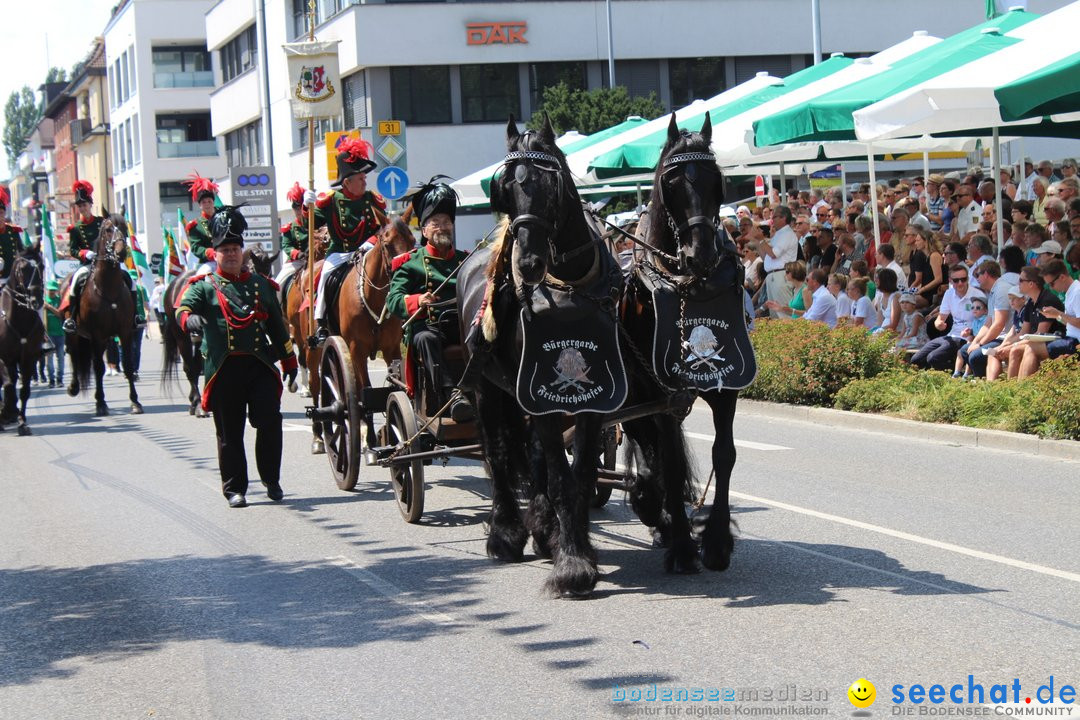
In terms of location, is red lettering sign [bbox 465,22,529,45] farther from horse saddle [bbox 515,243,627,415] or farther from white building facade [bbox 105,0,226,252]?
horse saddle [bbox 515,243,627,415]

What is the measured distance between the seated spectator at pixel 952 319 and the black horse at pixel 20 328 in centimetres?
1097

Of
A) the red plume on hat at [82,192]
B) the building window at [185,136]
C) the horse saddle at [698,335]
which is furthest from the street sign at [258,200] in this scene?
the building window at [185,136]

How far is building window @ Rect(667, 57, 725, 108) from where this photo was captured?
44000mm

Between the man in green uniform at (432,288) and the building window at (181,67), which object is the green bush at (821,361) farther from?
the building window at (181,67)

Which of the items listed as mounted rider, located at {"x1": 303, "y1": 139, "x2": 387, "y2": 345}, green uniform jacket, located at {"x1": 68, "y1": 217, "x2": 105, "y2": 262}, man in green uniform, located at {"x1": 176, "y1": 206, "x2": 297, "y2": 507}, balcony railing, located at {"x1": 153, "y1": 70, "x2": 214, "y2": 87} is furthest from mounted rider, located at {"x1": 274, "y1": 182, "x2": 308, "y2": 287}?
balcony railing, located at {"x1": 153, "y1": 70, "x2": 214, "y2": 87}

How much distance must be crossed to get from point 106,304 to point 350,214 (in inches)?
286

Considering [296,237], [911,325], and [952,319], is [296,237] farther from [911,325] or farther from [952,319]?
[952,319]

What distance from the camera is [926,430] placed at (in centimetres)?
1270

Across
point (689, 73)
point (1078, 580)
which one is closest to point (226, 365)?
point (1078, 580)

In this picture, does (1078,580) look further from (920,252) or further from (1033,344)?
(920,252)

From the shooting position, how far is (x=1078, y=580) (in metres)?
6.84

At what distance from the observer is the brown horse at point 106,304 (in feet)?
59.9

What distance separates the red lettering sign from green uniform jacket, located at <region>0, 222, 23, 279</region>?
25652 mm

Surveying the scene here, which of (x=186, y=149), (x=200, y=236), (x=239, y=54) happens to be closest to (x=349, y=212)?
(x=200, y=236)
